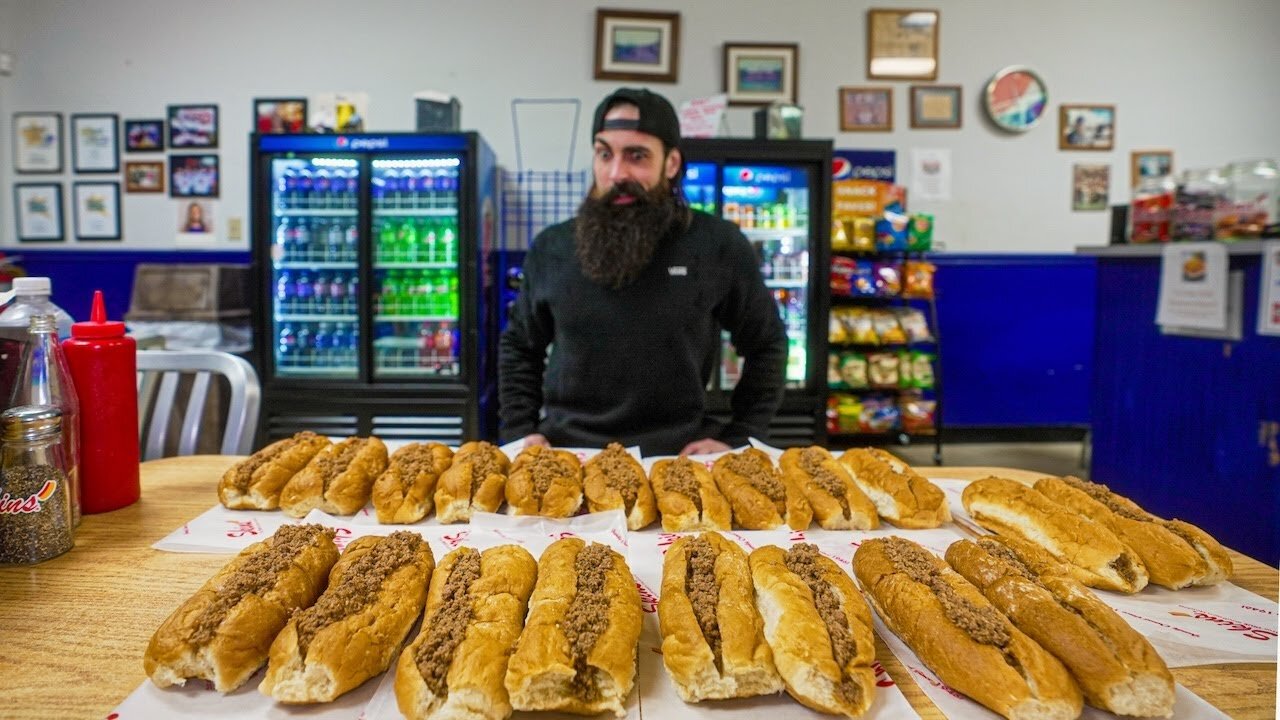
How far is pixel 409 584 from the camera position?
112cm

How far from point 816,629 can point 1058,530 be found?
2.34ft

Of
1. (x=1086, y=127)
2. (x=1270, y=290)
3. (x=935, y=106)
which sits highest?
(x=935, y=106)

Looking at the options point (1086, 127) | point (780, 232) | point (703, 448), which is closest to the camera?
point (703, 448)

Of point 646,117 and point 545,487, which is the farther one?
point 646,117

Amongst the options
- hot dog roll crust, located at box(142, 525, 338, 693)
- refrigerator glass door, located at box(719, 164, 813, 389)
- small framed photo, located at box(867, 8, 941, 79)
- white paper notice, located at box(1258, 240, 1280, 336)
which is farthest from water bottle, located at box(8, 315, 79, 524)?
small framed photo, located at box(867, 8, 941, 79)

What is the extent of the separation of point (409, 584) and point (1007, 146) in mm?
6486

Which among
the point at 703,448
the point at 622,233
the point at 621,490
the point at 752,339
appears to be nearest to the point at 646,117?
the point at 622,233

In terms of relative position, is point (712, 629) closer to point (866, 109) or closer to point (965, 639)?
point (965, 639)

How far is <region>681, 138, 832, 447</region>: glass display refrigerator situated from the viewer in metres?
4.69

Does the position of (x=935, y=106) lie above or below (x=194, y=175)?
above

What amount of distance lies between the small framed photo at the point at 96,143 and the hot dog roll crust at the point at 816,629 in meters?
6.95

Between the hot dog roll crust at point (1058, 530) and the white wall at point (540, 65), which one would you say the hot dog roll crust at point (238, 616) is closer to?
the hot dog roll crust at point (1058, 530)

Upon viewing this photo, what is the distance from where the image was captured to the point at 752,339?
2699 mm

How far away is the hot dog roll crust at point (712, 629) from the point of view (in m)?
0.92
